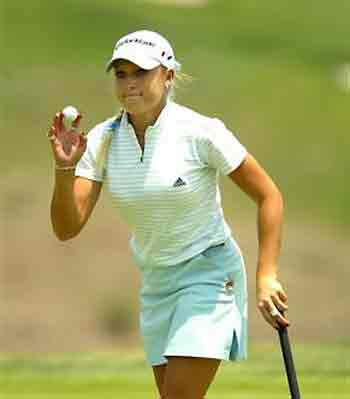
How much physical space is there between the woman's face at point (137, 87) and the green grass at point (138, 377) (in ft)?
14.3

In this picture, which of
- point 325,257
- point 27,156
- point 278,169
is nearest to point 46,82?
point 27,156

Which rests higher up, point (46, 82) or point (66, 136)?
point (46, 82)

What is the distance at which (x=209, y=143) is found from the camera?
7.30m

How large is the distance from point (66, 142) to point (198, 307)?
906 millimetres

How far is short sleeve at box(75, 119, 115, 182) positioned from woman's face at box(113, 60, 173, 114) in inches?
8.3

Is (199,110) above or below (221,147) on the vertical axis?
above

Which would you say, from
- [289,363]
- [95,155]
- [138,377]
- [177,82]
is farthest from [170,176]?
[138,377]

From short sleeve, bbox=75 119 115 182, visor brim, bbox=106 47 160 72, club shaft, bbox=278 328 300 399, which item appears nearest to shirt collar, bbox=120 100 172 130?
short sleeve, bbox=75 119 115 182

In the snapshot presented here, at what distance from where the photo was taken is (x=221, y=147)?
23.9 ft

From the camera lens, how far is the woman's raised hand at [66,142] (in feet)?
23.8

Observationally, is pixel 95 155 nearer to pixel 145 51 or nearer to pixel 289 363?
pixel 145 51

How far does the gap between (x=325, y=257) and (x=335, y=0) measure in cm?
1065

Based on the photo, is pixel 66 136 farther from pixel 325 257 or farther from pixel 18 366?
pixel 325 257

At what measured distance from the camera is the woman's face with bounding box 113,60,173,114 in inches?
288
